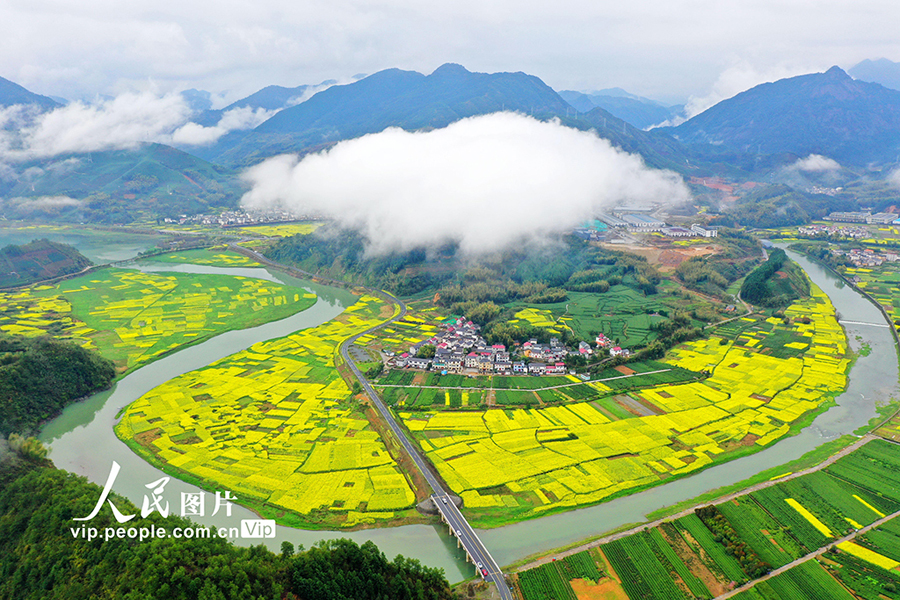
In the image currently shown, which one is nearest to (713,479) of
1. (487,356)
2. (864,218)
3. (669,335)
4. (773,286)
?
(487,356)

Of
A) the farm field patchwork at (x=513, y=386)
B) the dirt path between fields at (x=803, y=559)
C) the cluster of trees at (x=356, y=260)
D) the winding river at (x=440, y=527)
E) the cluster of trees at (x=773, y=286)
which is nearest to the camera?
the dirt path between fields at (x=803, y=559)

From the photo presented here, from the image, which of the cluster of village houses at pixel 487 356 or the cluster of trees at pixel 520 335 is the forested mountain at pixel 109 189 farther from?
the cluster of trees at pixel 520 335

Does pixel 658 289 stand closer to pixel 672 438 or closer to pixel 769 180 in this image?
pixel 672 438

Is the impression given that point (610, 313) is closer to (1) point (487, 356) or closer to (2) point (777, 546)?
(1) point (487, 356)

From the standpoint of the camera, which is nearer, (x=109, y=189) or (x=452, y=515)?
(x=452, y=515)

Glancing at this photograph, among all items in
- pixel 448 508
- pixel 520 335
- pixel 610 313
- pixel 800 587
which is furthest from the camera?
pixel 610 313

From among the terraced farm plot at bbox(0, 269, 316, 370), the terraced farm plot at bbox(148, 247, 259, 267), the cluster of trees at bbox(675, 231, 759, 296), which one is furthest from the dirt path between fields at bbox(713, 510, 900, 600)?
the terraced farm plot at bbox(148, 247, 259, 267)

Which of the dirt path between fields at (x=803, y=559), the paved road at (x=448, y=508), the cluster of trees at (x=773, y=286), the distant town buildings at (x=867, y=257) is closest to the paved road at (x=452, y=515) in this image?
the paved road at (x=448, y=508)
